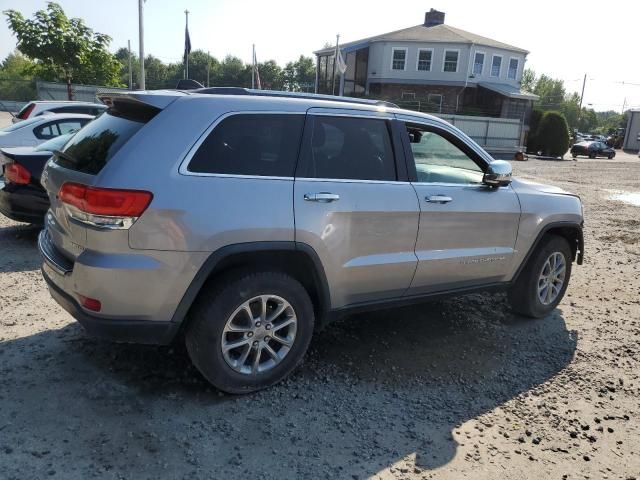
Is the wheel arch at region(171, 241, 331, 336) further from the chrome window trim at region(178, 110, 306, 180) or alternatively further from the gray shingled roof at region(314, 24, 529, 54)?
the gray shingled roof at region(314, 24, 529, 54)

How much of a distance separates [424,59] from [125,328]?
41.5 meters

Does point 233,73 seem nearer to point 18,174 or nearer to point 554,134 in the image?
point 554,134

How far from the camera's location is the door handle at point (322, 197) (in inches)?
131

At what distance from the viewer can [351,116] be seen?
3.72 metres

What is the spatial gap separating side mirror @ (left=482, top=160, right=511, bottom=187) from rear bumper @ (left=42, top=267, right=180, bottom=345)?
8.54ft

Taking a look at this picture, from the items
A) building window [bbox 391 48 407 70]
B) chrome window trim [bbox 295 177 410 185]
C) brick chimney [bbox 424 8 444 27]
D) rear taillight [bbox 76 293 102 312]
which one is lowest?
rear taillight [bbox 76 293 102 312]

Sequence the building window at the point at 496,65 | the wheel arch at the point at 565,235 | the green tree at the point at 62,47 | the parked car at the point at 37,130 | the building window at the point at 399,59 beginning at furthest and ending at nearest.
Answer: the building window at the point at 496,65 → the building window at the point at 399,59 → the green tree at the point at 62,47 → the parked car at the point at 37,130 → the wheel arch at the point at 565,235

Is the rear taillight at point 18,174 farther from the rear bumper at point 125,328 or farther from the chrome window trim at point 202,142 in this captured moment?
the chrome window trim at point 202,142

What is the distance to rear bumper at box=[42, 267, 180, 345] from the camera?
2982 mm

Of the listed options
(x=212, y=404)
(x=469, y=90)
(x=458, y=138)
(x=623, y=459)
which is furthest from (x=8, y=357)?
(x=469, y=90)

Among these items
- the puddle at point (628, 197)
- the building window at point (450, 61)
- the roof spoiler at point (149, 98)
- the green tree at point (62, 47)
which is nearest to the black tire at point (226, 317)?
the roof spoiler at point (149, 98)

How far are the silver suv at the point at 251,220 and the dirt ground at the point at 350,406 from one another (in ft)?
1.31

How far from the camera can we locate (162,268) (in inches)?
116

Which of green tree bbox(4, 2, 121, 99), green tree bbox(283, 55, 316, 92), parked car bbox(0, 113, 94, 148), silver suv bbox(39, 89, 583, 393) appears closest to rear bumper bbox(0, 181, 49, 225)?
parked car bbox(0, 113, 94, 148)
